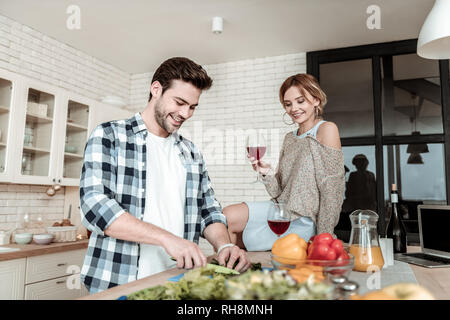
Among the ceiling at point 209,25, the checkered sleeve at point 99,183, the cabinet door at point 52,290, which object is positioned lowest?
the cabinet door at point 52,290

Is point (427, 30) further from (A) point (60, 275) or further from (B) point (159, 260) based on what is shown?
(A) point (60, 275)

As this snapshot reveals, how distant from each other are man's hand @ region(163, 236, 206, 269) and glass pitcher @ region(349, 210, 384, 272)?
51 centimetres

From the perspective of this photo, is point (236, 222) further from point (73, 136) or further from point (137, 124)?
point (73, 136)

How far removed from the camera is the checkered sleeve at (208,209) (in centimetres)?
172

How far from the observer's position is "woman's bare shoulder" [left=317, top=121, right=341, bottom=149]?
1.86 metres

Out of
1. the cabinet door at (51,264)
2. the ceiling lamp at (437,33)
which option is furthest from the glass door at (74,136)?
the ceiling lamp at (437,33)

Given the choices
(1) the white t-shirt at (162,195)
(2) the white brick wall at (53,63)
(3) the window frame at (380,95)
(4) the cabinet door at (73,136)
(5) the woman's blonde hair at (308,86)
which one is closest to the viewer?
(1) the white t-shirt at (162,195)

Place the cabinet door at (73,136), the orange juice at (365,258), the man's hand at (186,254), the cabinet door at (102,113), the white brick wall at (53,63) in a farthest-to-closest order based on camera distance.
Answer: the cabinet door at (102,113)
the cabinet door at (73,136)
the white brick wall at (53,63)
the orange juice at (365,258)
the man's hand at (186,254)

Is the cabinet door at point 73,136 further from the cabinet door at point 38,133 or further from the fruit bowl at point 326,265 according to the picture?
the fruit bowl at point 326,265

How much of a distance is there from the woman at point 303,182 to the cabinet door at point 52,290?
195 centimetres

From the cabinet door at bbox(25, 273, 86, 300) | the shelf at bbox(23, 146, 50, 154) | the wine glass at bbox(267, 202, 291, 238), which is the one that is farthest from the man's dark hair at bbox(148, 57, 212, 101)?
the cabinet door at bbox(25, 273, 86, 300)

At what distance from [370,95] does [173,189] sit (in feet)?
9.75

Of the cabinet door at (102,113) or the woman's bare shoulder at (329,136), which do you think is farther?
the cabinet door at (102,113)

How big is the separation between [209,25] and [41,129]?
1788 millimetres
